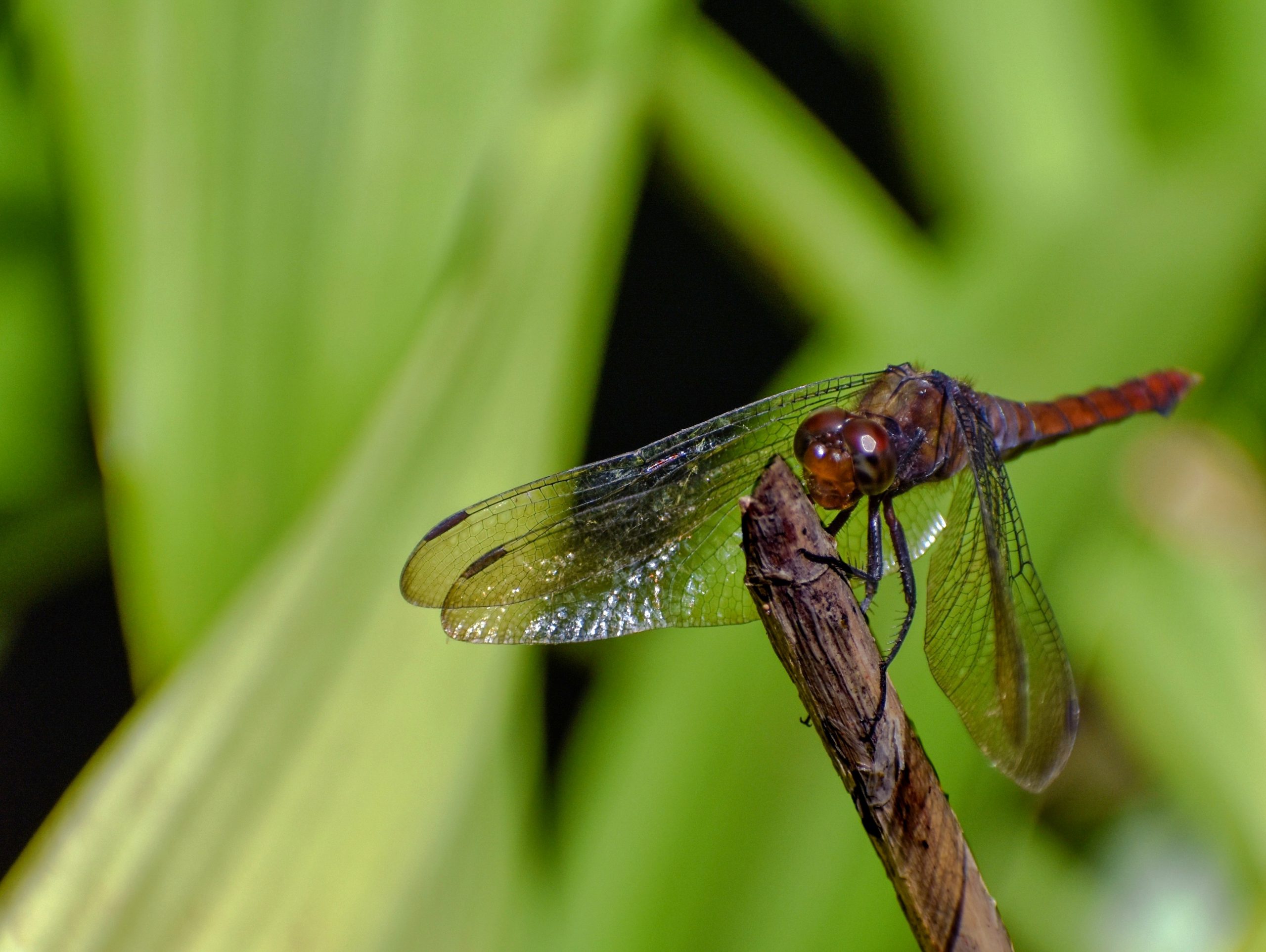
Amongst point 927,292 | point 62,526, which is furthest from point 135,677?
point 927,292

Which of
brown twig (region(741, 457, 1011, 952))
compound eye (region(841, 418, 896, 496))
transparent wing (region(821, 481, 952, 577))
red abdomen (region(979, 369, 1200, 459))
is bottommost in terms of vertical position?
brown twig (region(741, 457, 1011, 952))

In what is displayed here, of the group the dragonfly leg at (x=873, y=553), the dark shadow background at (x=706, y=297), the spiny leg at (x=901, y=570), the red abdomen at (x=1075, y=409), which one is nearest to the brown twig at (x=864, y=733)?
the spiny leg at (x=901, y=570)

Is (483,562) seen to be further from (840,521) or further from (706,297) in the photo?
(706,297)

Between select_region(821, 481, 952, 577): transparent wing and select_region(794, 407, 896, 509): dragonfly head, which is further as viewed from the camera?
select_region(821, 481, 952, 577): transparent wing

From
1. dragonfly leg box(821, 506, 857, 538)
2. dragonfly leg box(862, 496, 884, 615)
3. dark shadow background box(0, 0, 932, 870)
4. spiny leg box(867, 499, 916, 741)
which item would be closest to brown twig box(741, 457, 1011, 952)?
spiny leg box(867, 499, 916, 741)

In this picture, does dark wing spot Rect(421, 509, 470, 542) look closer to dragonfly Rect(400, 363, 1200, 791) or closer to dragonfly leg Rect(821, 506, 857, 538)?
dragonfly Rect(400, 363, 1200, 791)

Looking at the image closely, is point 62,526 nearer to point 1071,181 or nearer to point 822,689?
point 822,689

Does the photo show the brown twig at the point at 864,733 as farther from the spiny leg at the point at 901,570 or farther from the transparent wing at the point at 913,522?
→ the transparent wing at the point at 913,522
